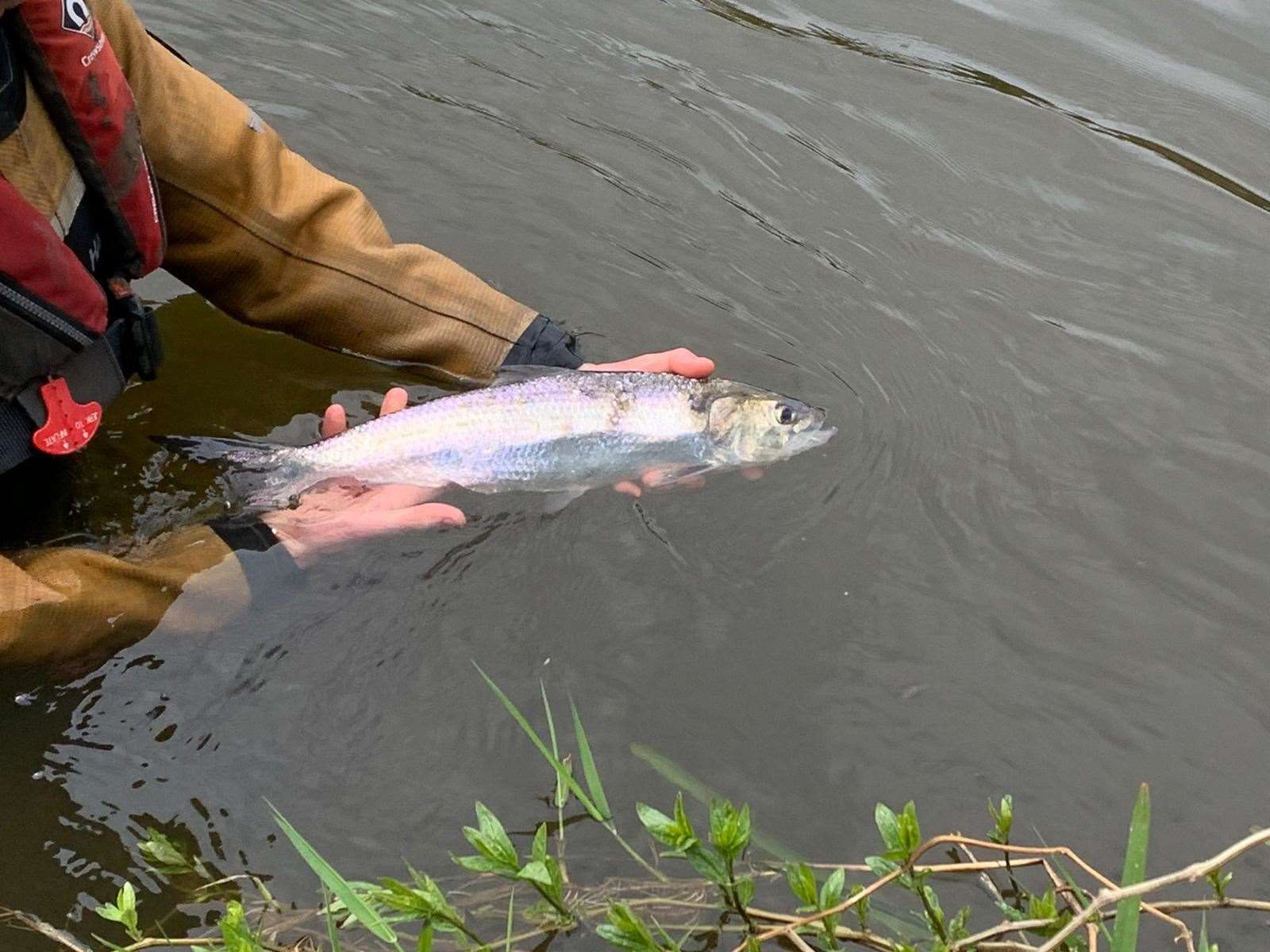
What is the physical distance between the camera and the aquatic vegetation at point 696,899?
221cm

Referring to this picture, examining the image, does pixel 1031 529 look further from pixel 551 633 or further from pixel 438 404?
pixel 438 404

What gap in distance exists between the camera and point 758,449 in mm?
4047

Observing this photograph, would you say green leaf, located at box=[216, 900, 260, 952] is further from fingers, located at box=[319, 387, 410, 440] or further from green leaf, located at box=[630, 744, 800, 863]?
fingers, located at box=[319, 387, 410, 440]

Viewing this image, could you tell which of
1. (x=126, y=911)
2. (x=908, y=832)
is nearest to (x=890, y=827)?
(x=908, y=832)

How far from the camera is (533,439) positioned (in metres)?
3.92

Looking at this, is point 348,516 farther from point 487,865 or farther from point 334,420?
point 487,865

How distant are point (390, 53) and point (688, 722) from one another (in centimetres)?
428

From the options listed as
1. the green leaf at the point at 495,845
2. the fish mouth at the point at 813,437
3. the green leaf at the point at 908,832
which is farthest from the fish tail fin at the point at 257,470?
the green leaf at the point at 908,832

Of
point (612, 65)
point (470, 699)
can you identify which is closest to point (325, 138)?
point (612, 65)

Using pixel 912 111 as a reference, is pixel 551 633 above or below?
below

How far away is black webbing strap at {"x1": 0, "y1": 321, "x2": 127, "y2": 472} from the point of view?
10.8 ft

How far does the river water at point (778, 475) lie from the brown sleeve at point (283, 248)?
32 cm

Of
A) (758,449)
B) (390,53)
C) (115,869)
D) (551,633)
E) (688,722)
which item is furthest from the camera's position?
(390,53)

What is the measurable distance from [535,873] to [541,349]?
237cm
